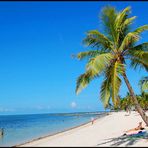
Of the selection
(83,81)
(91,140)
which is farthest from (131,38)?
(91,140)

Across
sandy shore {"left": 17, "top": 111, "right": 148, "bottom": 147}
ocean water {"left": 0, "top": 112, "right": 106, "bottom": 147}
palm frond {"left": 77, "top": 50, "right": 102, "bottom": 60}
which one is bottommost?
sandy shore {"left": 17, "top": 111, "right": 148, "bottom": 147}

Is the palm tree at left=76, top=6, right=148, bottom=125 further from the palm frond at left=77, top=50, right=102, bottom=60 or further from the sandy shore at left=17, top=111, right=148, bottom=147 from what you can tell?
the sandy shore at left=17, top=111, right=148, bottom=147

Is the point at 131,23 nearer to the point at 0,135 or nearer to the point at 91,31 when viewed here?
the point at 91,31

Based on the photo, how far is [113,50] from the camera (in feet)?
52.2

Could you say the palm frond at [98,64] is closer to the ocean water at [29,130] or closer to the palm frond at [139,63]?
the palm frond at [139,63]

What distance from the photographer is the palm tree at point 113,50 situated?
1508 centimetres

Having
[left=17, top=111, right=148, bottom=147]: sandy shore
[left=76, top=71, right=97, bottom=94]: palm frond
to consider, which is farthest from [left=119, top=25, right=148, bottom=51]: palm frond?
[left=17, top=111, right=148, bottom=147]: sandy shore

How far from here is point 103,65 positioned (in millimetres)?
14594

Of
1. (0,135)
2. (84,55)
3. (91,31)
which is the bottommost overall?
(0,135)

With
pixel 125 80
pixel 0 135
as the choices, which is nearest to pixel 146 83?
pixel 125 80

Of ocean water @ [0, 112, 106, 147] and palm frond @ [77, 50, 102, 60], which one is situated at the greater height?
palm frond @ [77, 50, 102, 60]

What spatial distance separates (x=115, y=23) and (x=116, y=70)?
104 inches

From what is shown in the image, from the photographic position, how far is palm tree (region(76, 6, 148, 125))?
15078 mm

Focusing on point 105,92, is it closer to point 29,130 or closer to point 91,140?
point 91,140
